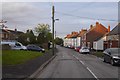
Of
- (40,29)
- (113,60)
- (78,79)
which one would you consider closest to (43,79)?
(78,79)

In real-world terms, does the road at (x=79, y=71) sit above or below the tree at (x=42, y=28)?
below

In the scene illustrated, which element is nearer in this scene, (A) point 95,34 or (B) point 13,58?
(B) point 13,58

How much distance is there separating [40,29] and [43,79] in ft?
320

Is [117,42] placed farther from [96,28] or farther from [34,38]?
[96,28]

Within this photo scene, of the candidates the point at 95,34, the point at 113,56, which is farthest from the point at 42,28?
the point at 113,56

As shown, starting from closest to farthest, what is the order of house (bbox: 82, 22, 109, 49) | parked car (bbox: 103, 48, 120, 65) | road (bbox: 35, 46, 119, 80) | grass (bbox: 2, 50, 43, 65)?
road (bbox: 35, 46, 119, 80)
grass (bbox: 2, 50, 43, 65)
parked car (bbox: 103, 48, 120, 65)
house (bbox: 82, 22, 109, 49)

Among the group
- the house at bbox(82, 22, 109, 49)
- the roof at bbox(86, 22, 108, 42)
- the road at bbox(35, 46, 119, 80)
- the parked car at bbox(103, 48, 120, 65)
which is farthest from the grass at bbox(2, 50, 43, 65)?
the roof at bbox(86, 22, 108, 42)

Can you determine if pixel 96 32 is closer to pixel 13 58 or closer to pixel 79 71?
pixel 13 58

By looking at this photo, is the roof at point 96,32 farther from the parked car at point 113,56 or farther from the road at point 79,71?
the road at point 79,71

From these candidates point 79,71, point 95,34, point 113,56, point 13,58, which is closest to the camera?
point 79,71

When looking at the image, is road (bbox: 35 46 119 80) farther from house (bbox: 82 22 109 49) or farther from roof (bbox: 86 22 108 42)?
roof (bbox: 86 22 108 42)

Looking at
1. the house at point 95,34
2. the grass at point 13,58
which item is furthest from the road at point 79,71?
the house at point 95,34

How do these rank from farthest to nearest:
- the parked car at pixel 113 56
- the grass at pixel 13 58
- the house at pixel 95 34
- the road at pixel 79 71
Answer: the house at pixel 95 34
the parked car at pixel 113 56
the grass at pixel 13 58
the road at pixel 79 71

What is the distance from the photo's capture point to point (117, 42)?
200ft
